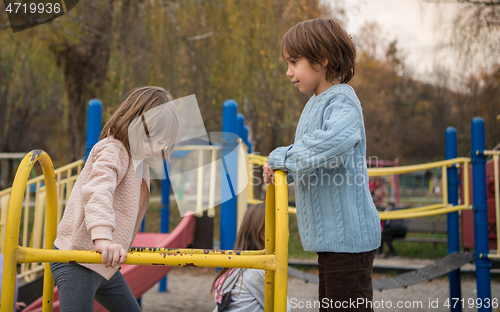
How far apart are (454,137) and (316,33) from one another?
2.61 meters

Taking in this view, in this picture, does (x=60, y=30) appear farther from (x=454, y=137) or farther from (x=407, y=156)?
(x=407, y=156)

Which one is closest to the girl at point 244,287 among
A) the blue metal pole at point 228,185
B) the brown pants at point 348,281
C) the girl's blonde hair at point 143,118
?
the brown pants at point 348,281

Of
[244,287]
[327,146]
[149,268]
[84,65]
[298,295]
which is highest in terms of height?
[84,65]

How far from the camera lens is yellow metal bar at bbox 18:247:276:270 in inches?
47.8

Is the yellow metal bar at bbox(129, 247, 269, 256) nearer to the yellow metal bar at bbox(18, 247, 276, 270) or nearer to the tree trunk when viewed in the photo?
the yellow metal bar at bbox(18, 247, 276, 270)

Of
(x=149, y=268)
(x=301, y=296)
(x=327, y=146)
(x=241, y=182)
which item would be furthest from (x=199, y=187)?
(x=327, y=146)

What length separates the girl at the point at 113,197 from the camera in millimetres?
1350

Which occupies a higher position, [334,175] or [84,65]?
[84,65]

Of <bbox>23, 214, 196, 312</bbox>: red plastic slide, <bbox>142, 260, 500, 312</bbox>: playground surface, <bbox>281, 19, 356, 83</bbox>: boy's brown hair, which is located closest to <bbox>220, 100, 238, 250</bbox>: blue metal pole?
<bbox>23, 214, 196, 312</bbox>: red plastic slide

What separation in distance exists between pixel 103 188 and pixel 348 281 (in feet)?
2.80

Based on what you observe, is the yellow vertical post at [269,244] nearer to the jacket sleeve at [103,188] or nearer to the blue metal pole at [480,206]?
the jacket sleeve at [103,188]

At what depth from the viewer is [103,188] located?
4.44 ft

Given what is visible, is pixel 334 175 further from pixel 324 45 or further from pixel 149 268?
pixel 149 268

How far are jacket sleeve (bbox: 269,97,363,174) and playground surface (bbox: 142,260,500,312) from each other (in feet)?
9.15
